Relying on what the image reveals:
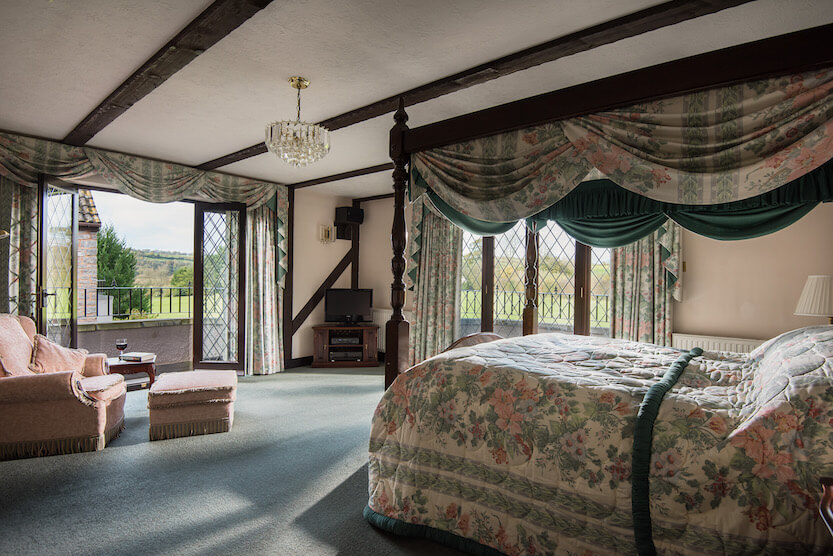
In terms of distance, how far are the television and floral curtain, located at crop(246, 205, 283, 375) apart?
707mm

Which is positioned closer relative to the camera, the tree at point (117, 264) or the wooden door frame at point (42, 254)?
the wooden door frame at point (42, 254)

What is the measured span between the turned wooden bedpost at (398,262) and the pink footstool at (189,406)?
1545mm

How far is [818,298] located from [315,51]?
11.1 ft

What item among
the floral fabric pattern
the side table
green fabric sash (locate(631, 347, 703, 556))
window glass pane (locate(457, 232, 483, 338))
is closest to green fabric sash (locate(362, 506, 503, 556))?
green fabric sash (locate(631, 347, 703, 556))

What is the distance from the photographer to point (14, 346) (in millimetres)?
3078

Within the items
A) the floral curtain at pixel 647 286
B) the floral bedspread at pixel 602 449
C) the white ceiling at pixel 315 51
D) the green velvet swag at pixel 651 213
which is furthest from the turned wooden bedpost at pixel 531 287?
the floral bedspread at pixel 602 449

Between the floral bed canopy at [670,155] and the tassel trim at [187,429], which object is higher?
the floral bed canopy at [670,155]

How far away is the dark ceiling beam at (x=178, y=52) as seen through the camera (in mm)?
2035

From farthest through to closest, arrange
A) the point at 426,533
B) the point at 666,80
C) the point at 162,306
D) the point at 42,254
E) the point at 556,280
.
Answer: the point at 162,306 → the point at 556,280 → the point at 42,254 → the point at 426,533 → the point at 666,80

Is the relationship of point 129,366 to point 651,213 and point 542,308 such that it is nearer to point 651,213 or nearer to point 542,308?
point 542,308

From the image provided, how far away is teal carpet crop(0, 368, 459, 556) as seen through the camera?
2010 mm

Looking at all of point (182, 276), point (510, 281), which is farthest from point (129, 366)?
point (182, 276)

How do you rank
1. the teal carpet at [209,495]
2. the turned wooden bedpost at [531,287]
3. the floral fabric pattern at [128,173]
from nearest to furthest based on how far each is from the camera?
the teal carpet at [209,495] < the floral fabric pattern at [128,173] < the turned wooden bedpost at [531,287]

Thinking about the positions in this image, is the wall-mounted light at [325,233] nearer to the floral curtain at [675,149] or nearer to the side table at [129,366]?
the side table at [129,366]
